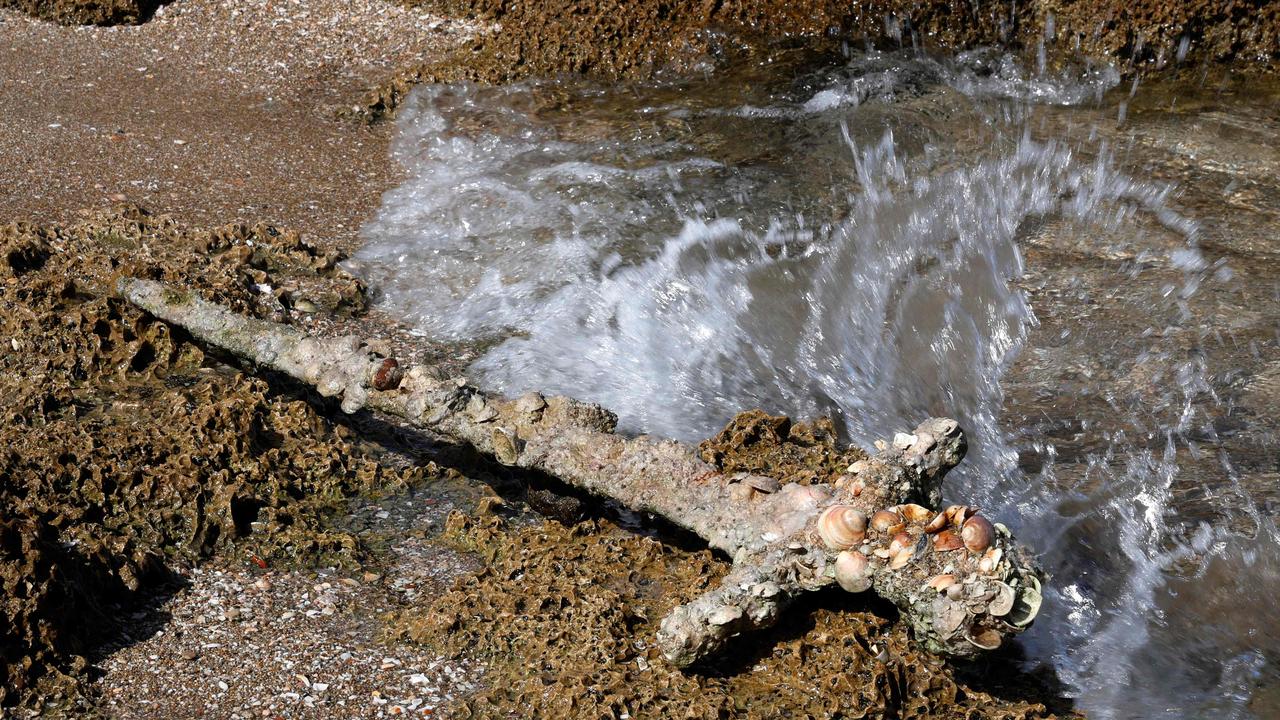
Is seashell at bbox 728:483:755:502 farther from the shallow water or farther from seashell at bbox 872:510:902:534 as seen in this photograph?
the shallow water

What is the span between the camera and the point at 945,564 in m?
1.89

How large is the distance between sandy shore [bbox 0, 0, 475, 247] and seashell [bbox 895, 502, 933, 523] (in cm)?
251

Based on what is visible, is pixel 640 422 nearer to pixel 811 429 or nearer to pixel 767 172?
pixel 811 429

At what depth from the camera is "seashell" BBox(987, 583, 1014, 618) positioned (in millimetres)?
1815

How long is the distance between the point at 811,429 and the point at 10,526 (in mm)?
1772

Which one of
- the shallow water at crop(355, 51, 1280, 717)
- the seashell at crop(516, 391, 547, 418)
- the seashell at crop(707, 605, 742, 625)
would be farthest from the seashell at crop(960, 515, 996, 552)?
the seashell at crop(516, 391, 547, 418)

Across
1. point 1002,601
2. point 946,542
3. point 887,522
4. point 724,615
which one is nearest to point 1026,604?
point 1002,601

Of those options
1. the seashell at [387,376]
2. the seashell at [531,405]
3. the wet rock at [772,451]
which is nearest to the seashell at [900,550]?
the wet rock at [772,451]

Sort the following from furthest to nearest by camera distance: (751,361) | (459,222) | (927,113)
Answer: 1. (927,113)
2. (459,222)
3. (751,361)

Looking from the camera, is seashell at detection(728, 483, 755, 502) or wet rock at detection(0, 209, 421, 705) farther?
seashell at detection(728, 483, 755, 502)

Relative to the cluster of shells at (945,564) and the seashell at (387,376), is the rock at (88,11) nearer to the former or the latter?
the seashell at (387,376)

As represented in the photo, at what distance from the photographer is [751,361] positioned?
3.33 metres

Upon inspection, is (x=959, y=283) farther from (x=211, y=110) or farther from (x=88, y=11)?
(x=88, y=11)

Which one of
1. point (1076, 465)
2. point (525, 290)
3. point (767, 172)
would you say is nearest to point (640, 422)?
point (525, 290)
